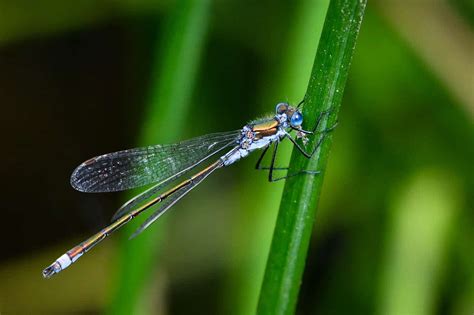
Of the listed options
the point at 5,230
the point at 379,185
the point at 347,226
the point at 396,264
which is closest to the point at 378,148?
the point at 379,185

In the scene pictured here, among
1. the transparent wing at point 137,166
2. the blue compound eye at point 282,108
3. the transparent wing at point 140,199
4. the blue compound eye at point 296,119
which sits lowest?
the transparent wing at point 140,199

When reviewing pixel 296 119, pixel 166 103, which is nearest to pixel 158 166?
pixel 166 103

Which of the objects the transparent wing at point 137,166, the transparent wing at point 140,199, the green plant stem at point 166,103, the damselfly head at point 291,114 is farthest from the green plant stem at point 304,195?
the transparent wing at point 137,166

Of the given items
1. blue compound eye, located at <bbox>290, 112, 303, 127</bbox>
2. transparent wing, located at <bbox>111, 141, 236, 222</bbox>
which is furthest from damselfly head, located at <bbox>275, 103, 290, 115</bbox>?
transparent wing, located at <bbox>111, 141, 236, 222</bbox>

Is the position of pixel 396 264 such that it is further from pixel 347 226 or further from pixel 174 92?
Answer: pixel 174 92

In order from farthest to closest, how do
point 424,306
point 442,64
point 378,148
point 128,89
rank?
point 128,89 < point 378,148 < point 442,64 < point 424,306

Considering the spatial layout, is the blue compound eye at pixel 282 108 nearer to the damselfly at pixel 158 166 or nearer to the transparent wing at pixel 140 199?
the damselfly at pixel 158 166
